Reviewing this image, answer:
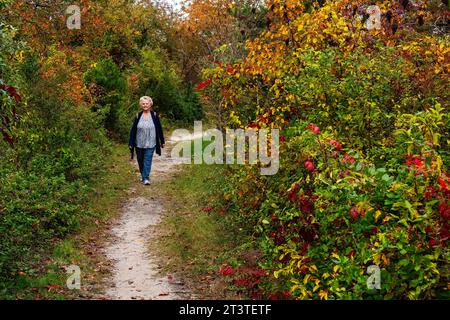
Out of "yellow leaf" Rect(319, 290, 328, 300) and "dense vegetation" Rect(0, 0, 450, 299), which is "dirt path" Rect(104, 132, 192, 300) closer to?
"dense vegetation" Rect(0, 0, 450, 299)

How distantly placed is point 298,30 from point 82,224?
186 inches

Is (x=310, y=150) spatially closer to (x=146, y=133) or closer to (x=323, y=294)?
(x=323, y=294)

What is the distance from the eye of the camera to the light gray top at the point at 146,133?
39.2ft

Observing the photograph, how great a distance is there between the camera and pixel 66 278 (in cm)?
718

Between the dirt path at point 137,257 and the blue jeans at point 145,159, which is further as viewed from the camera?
the blue jeans at point 145,159

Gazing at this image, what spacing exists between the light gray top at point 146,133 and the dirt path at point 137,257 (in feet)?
3.62

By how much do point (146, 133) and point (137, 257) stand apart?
4134 mm

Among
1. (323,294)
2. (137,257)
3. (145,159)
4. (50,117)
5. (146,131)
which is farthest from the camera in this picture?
(145,159)

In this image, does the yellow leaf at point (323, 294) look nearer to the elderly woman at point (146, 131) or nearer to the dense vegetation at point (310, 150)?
the dense vegetation at point (310, 150)

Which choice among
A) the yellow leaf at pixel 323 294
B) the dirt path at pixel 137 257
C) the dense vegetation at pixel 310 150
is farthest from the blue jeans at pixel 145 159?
the yellow leaf at pixel 323 294

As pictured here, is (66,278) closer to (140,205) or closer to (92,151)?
Result: (140,205)

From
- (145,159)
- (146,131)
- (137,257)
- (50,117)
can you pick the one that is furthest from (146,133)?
(137,257)

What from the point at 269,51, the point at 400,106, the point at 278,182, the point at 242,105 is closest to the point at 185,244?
the point at 278,182

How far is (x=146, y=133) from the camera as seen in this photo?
11945mm
